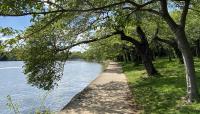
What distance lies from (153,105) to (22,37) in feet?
22.9

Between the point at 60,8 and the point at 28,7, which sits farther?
the point at 60,8

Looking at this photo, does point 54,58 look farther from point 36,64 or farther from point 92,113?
point 92,113

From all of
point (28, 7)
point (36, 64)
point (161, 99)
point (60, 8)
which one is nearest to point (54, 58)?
point (36, 64)

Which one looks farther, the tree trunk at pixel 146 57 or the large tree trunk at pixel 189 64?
the tree trunk at pixel 146 57

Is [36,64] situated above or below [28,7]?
below

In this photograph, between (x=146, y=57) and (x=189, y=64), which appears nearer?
(x=189, y=64)

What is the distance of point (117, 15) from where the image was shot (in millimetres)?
14695

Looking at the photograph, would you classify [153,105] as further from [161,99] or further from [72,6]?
[72,6]

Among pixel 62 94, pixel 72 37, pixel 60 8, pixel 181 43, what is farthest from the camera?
pixel 62 94

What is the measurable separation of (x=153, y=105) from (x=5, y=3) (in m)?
9.15

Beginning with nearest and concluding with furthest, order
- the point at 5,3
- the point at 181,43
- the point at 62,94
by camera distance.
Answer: the point at 5,3 → the point at 181,43 → the point at 62,94

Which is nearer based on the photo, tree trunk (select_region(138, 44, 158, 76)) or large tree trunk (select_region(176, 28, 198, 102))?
large tree trunk (select_region(176, 28, 198, 102))

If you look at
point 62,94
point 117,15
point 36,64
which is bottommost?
point 62,94

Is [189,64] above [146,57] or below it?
below
